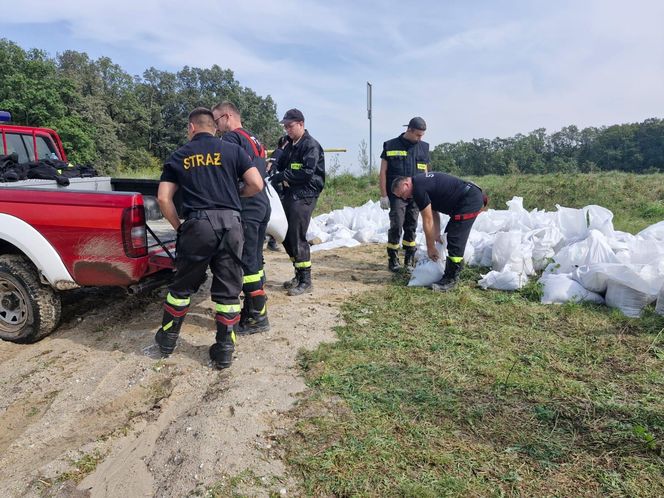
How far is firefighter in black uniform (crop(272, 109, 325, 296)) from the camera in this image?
15.1 feet

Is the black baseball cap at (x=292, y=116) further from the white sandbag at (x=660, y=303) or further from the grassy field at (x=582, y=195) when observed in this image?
the grassy field at (x=582, y=195)

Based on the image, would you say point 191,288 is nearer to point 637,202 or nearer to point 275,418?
point 275,418

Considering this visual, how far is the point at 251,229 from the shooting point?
12.1ft

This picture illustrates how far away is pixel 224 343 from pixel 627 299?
3.52m

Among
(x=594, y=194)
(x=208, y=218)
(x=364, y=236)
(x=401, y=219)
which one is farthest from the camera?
(x=594, y=194)

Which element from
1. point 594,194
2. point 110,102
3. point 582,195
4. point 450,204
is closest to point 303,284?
point 450,204

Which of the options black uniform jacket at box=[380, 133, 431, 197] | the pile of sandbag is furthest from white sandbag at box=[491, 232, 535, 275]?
black uniform jacket at box=[380, 133, 431, 197]

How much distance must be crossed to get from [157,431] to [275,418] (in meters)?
0.63

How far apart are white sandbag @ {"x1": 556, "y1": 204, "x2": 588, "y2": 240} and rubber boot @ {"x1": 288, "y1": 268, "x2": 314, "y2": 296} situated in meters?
3.15

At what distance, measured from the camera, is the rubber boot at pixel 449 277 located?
4.91 meters

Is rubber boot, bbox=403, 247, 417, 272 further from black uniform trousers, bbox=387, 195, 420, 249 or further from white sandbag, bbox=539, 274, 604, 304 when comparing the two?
white sandbag, bbox=539, 274, 604, 304

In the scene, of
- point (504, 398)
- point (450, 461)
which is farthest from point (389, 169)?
point (450, 461)

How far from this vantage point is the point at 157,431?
8.20 ft

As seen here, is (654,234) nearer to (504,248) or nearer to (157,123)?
(504,248)
